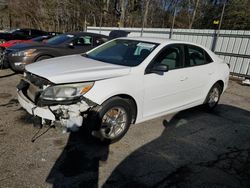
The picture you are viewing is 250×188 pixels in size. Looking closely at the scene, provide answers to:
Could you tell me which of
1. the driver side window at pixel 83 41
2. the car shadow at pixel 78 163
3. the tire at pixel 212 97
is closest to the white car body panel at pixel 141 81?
the tire at pixel 212 97

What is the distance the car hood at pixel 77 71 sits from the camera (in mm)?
2652

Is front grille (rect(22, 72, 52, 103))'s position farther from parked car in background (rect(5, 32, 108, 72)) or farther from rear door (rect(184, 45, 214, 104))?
parked car in background (rect(5, 32, 108, 72))

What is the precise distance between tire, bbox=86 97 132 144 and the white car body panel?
0.45 ft

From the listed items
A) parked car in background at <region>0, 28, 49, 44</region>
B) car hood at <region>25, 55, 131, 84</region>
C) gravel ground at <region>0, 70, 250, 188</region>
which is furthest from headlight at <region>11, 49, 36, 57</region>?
parked car in background at <region>0, 28, 49, 44</region>

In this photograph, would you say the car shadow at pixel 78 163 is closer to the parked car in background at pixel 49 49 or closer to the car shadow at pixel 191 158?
the car shadow at pixel 191 158

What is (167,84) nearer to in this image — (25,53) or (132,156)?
(132,156)

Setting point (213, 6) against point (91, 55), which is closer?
point (91, 55)

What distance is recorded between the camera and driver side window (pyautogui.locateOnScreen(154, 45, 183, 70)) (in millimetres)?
3416

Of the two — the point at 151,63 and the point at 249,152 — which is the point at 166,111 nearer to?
the point at 151,63

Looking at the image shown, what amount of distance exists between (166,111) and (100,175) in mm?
1734

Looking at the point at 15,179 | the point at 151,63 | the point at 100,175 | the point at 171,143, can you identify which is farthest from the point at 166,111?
the point at 15,179

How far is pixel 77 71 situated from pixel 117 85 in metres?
0.58

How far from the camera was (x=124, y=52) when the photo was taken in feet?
12.2

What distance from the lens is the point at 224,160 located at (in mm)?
2979
